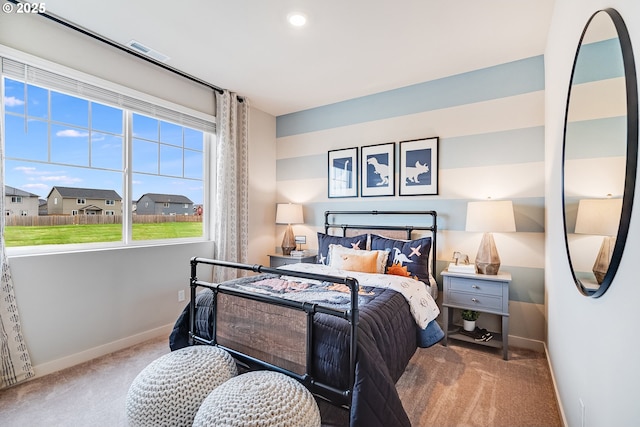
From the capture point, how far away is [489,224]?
2.66 m

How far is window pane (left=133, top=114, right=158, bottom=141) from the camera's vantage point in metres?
3.06

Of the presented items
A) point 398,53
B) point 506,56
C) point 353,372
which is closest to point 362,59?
point 398,53

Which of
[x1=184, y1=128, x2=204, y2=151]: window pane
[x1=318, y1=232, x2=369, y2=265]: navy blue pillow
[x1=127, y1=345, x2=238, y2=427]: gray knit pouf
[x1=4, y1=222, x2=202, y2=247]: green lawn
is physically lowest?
[x1=127, y1=345, x2=238, y2=427]: gray knit pouf

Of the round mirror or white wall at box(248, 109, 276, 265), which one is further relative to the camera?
white wall at box(248, 109, 276, 265)

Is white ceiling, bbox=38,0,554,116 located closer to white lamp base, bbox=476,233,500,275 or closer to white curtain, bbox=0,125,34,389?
white curtain, bbox=0,125,34,389

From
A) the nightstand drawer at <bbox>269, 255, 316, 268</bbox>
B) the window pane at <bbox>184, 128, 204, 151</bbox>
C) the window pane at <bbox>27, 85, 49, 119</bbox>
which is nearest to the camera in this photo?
the window pane at <bbox>27, 85, 49, 119</bbox>

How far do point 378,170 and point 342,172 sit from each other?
0.50 meters

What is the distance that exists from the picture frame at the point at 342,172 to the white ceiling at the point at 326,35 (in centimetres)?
90

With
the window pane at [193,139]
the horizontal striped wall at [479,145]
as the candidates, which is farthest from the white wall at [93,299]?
the horizontal striped wall at [479,145]

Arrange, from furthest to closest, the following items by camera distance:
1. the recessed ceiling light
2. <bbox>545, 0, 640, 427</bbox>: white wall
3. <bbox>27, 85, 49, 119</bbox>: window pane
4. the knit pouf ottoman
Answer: <bbox>27, 85, 49, 119</bbox>: window pane < the recessed ceiling light < the knit pouf ottoman < <bbox>545, 0, 640, 427</bbox>: white wall

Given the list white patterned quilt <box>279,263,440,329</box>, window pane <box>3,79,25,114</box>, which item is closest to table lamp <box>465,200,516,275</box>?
white patterned quilt <box>279,263,440,329</box>

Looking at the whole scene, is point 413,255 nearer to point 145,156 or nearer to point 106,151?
point 145,156

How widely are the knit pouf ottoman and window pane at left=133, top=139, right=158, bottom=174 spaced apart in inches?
98.3

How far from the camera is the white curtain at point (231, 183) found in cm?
362
